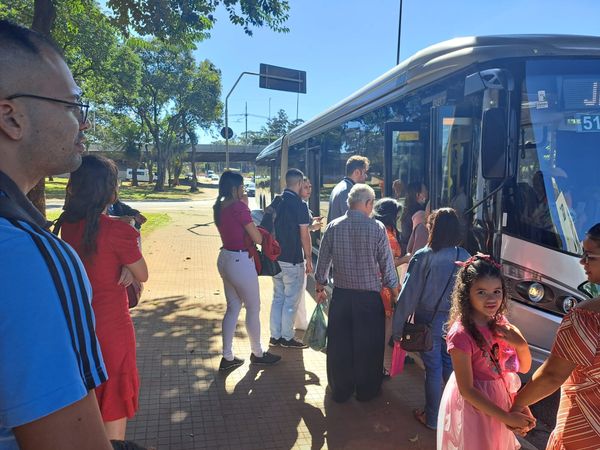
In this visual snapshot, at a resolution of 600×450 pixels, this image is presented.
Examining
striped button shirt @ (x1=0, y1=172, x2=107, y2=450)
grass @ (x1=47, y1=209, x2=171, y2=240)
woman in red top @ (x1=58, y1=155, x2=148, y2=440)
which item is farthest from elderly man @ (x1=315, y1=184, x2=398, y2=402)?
grass @ (x1=47, y1=209, x2=171, y2=240)

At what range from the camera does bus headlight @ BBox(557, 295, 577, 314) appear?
3461 mm

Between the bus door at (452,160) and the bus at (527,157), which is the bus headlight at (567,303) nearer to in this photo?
the bus at (527,157)

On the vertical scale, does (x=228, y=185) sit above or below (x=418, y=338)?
above

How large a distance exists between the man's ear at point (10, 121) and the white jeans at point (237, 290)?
3403 millimetres

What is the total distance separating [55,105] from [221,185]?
3349 mm

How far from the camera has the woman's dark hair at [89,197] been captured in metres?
2.56

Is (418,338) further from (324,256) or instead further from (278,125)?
(278,125)

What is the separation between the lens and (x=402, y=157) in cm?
545

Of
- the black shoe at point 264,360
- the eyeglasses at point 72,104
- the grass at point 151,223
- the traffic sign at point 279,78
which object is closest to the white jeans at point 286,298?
the black shoe at point 264,360

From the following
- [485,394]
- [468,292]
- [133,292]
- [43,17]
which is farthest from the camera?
[43,17]

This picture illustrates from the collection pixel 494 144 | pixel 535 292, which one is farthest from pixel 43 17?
pixel 535 292

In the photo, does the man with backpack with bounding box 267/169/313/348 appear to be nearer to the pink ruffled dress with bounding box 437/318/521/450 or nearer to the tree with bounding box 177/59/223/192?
the pink ruffled dress with bounding box 437/318/521/450

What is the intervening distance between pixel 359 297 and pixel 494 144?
168 cm

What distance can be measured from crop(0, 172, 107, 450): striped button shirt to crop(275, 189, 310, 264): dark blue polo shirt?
14.1 feet
